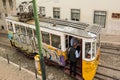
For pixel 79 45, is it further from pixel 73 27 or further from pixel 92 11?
pixel 92 11

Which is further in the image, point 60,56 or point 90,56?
point 60,56

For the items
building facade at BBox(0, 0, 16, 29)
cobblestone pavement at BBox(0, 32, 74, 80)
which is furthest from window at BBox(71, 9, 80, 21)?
building facade at BBox(0, 0, 16, 29)

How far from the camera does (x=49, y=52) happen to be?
10.4 meters

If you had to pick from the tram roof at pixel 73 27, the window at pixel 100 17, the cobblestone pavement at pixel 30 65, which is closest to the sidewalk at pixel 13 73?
the cobblestone pavement at pixel 30 65

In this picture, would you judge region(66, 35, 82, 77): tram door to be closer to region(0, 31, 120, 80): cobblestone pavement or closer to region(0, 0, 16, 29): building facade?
region(0, 31, 120, 80): cobblestone pavement

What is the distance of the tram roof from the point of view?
8581 mm

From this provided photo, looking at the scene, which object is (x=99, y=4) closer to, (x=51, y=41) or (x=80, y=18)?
(x=80, y=18)

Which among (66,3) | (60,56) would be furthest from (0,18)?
(60,56)

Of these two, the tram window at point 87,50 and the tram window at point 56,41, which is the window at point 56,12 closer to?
the tram window at point 56,41

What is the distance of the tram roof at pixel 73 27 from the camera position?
858cm

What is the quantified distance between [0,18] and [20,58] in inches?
517

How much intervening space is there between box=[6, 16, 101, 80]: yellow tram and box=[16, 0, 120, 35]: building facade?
259cm

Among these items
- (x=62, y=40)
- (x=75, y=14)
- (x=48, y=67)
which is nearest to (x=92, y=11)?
(x=75, y=14)

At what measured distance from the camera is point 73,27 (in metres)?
9.53
